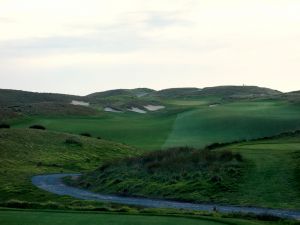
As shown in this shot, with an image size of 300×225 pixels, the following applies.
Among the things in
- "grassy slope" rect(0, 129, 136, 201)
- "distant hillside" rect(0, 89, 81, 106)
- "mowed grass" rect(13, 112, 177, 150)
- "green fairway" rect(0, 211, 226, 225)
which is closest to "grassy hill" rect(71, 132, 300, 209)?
"grassy slope" rect(0, 129, 136, 201)

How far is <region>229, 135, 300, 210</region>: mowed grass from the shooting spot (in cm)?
3084

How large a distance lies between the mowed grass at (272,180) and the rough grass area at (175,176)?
3.29 feet

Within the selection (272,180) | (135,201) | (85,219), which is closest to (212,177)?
(272,180)

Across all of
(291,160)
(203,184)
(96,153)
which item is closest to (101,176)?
(203,184)

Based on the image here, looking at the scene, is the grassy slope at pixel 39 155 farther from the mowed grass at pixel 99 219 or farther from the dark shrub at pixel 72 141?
the mowed grass at pixel 99 219

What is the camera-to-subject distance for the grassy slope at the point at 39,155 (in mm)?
47806

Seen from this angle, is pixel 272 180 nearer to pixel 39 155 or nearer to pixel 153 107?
pixel 39 155

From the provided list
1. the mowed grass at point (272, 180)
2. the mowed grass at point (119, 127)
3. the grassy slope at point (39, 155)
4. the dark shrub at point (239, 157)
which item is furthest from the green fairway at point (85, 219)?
the mowed grass at point (119, 127)

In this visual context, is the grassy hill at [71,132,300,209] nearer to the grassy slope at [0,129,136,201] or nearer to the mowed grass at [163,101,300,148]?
the grassy slope at [0,129,136,201]

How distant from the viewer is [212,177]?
120 ft

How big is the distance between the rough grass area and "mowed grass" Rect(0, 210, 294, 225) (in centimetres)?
1272

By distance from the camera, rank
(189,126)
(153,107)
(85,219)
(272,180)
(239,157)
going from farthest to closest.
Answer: (153,107) → (189,126) → (239,157) → (272,180) → (85,219)

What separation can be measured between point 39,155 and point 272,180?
38668 mm

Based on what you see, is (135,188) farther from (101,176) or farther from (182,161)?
(101,176)
